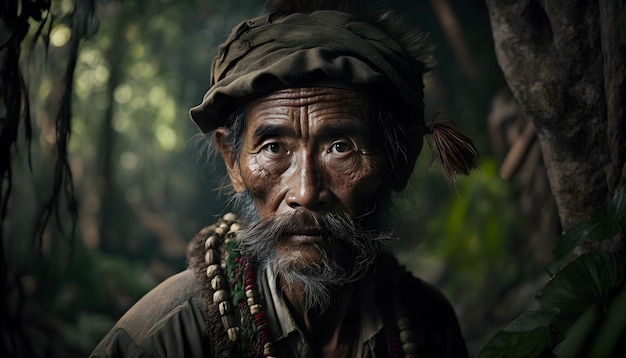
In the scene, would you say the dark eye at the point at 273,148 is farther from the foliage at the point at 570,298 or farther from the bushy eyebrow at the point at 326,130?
the foliage at the point at 570,298

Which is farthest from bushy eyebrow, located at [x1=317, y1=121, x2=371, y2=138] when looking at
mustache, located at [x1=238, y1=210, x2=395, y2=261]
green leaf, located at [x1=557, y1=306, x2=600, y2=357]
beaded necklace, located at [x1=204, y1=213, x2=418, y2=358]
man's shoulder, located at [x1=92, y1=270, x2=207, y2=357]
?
green leaf, located at [x1=557, y1=306, x2=600, y2=357]

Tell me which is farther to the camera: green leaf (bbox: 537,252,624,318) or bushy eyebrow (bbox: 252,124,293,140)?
bushy eyebrow (bbox: 252,124,293,140)

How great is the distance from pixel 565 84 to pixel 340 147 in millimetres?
883

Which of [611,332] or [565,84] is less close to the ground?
[565,84]

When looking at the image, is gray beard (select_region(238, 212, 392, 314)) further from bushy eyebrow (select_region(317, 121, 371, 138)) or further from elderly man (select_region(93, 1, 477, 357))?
bushy eyebrow (select_region(317, 121, 371, 138))

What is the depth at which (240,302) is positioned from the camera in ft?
5.97

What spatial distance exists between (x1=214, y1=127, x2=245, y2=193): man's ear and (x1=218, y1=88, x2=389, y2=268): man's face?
0.15 metres

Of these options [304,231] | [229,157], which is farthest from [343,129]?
[229,157]

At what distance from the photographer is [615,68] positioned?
190cm

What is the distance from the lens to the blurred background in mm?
4441

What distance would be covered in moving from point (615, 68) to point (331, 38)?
920mm

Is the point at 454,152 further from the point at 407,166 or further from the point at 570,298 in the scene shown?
the point at 570,298

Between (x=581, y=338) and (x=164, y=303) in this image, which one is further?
(x=164, y=303)

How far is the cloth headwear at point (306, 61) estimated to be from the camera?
1696 mm
